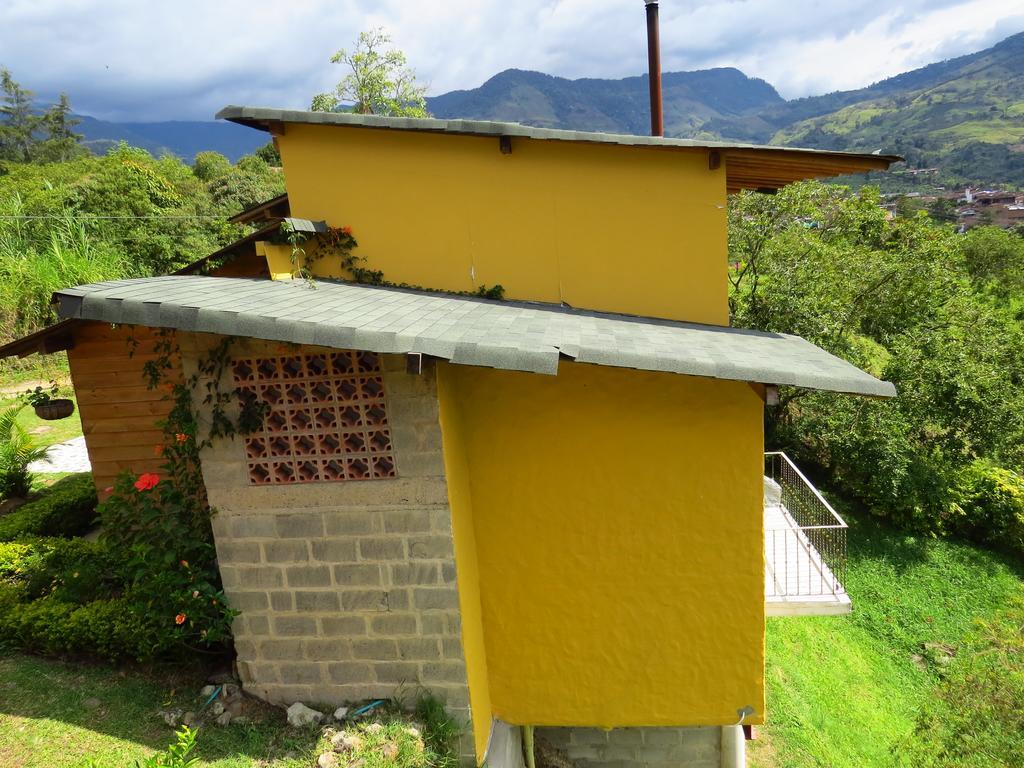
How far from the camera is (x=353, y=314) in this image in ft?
13.3

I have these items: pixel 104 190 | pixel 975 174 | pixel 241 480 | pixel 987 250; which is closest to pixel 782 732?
pixel 241 480

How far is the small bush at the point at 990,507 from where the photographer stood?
47.0 ft

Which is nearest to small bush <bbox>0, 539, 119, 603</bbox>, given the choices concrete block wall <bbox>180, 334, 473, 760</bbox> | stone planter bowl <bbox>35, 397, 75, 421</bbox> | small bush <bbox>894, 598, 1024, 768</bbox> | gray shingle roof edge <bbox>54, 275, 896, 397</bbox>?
stone planter bowl <bbox>35, 397, 75, 421</bbox>

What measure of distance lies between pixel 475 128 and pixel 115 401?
557cm

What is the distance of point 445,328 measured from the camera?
157 inches

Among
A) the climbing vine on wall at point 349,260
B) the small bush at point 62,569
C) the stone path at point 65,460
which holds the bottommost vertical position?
the stone path at point 65,460

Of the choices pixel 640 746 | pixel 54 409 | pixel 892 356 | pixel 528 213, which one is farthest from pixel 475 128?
pixel 892 356

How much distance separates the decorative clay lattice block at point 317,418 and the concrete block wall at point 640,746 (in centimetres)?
453

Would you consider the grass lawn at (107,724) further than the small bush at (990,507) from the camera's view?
No

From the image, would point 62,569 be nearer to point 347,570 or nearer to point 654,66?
point 347,570

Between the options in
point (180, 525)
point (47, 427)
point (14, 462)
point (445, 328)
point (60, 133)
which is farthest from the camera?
point (60, 133)

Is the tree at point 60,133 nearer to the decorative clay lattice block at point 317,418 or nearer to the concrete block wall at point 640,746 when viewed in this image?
the decorative clay lattice block at point 317,418

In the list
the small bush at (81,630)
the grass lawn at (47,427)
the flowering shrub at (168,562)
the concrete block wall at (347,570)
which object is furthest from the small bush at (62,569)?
the grass lawn at (47,427)

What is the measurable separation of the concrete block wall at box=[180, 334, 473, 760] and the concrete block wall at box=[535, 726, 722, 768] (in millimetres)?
2664
